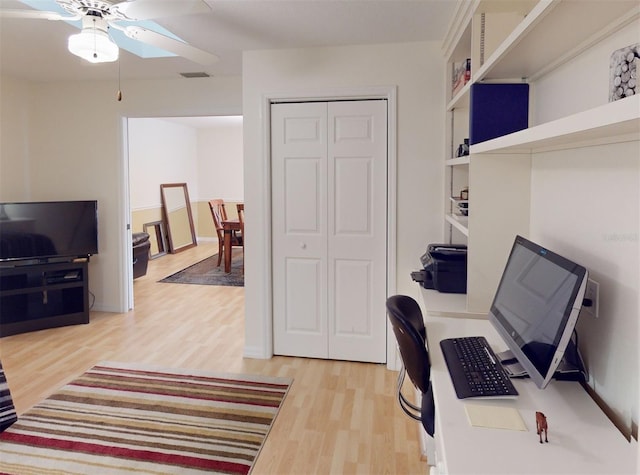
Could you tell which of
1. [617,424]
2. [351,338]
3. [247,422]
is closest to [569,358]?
[617,424]

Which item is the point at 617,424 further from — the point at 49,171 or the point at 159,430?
the point at 49,171

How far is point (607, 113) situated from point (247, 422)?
2396 millimetres

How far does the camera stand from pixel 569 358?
1.56m

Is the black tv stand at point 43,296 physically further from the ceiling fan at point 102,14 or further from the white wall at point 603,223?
the white wall at point 603,223

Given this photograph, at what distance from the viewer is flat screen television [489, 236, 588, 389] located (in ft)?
4.17

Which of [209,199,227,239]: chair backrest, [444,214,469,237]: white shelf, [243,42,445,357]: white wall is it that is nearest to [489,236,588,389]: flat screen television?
[444,214,469,237]: white shelf

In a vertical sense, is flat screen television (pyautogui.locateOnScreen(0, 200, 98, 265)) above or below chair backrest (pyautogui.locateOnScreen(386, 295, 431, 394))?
above

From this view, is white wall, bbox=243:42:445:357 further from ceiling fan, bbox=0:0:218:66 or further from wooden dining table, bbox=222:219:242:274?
wooden dining table, bbox=222:219:242:274

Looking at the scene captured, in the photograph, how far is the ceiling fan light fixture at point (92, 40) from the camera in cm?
194

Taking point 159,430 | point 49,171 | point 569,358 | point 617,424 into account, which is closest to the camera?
point 617,424

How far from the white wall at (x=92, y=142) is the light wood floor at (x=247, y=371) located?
65cm

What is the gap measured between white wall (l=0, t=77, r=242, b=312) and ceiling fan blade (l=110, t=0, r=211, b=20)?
249cm

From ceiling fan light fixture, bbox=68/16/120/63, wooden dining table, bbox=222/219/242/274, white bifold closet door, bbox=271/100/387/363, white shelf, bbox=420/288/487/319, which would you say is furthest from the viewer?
wooden dining table, bbox=222/219/242/274

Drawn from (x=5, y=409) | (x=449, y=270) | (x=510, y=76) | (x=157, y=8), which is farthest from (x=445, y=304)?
(x=5, y=409)
